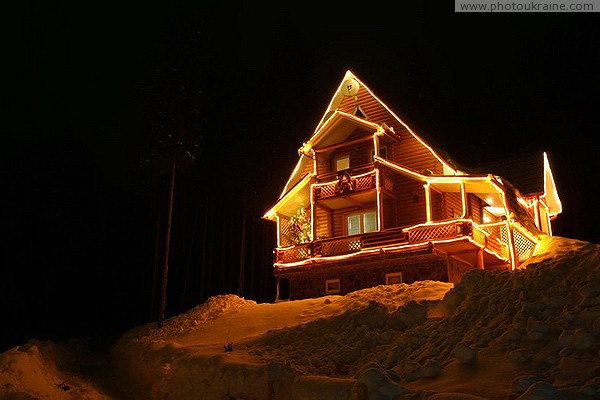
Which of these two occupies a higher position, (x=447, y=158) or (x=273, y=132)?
(x=273, y=132)

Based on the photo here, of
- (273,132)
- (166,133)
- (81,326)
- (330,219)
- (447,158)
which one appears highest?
(273,132)

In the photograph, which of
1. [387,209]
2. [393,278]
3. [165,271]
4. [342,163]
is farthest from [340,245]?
[165,271]

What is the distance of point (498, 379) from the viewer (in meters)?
8.77

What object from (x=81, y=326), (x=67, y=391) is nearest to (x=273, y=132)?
(x=81, y=326)

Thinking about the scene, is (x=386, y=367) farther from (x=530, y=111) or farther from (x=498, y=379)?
(x=530, y=111)

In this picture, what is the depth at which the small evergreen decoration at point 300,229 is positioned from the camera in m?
29.2

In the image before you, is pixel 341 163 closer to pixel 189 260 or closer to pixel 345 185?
pixel 345 185

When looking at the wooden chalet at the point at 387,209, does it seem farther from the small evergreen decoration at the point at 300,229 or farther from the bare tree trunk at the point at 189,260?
the bare tree trunk at the point at 189,260

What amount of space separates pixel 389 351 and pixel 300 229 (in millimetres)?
17478

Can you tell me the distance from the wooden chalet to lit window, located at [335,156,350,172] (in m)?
0.05

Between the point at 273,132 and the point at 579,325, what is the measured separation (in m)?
34.1

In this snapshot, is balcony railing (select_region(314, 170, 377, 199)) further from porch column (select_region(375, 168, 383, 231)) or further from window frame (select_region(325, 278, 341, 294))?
window frame (select_region(325, 278, 341, 294))

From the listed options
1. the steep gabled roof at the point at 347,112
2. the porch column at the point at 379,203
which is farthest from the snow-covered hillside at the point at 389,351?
the steep gabled roof at the point at 347,112

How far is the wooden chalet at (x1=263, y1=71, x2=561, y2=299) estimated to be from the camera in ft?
80.7
